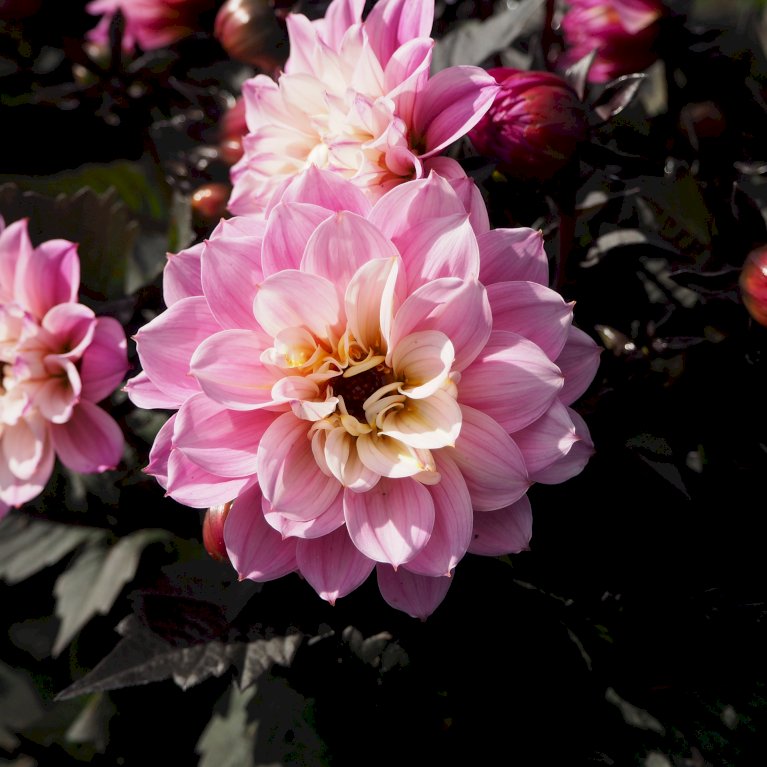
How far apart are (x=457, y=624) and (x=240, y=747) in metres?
0.30

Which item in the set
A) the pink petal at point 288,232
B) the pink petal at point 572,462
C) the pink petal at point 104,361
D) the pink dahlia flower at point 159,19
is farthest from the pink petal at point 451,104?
the pink dahlia flower at point 159,19

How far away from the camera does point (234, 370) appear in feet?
1.75

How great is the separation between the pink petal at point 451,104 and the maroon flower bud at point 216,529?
0.98 feet

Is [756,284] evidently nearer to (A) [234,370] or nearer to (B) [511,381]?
(B) [511,381]

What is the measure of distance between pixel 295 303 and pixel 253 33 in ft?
1.37

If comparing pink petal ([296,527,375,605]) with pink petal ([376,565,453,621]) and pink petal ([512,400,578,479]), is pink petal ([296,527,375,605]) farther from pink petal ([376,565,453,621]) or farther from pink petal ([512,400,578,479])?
pink petal ([512,400,578,479])

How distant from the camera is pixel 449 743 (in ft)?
2.49

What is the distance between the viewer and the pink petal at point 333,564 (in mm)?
540

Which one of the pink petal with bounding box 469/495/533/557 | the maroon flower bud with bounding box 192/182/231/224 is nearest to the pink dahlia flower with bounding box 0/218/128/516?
the maroon flower bud with bounding box 192/182/231/224

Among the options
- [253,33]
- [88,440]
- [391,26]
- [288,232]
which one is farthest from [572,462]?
[253,33]

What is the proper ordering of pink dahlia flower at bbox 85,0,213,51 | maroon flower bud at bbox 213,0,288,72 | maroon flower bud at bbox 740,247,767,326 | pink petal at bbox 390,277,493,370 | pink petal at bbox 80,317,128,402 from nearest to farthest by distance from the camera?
pink petal at bbox 390,277,493,370 < maroon flower bud at bbox 740,247,767,326 < pink petal at bbox 80,317,128,402 < maroon flower bud at bbox 213,0,288,72 < pink dahlia flower at bbox 85,0,213,51

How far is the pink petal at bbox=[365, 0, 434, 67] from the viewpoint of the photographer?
0.59m

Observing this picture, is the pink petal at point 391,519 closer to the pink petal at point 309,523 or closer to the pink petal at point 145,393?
the pink petal at point 309,523

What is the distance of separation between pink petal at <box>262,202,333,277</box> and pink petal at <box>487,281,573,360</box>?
0.41 feet
